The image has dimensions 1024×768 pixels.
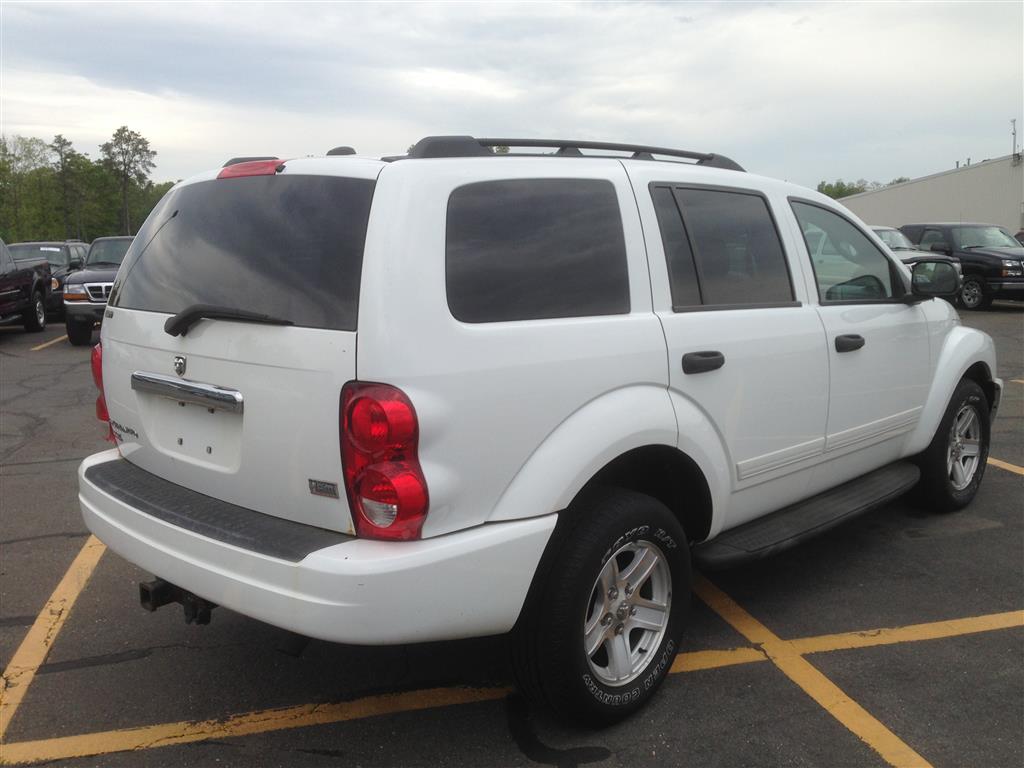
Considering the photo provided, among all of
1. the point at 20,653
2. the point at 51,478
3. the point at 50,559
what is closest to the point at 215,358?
the point at 20,653

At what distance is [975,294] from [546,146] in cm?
1693

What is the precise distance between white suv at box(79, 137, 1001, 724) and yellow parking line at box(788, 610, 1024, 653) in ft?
1.41

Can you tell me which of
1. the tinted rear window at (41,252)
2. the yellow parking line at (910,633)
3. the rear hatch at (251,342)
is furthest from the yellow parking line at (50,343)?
the yellow parking line at (910,633)

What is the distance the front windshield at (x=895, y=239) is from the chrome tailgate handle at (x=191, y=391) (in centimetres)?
1657

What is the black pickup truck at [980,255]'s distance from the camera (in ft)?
55.7

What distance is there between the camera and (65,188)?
89.3 metres

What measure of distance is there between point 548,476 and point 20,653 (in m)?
2.41

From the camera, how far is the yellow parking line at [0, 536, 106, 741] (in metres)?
3.28

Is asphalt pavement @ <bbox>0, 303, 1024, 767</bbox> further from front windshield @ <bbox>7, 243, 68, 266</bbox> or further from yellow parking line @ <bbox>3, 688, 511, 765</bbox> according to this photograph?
front windshield @ <bbox>7, 243, 68, 266</bbox>

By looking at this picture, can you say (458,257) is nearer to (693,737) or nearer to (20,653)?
(693,737)

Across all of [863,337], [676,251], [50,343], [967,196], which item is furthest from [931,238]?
[967,196]

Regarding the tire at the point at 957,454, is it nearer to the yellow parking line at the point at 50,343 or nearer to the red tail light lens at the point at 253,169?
the red tail light lens at the point at 253,169

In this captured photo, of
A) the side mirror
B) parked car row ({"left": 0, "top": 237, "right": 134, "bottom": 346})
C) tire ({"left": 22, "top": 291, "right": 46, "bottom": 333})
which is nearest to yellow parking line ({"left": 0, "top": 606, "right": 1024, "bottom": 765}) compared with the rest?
the side mirror

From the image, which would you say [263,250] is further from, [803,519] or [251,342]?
[803,519]
